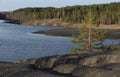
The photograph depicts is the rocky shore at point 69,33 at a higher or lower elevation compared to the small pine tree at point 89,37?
lower

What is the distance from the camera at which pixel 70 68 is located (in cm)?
2981

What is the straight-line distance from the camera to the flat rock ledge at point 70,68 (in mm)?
27703

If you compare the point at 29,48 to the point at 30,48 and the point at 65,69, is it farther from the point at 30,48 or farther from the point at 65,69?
the point at 65,69

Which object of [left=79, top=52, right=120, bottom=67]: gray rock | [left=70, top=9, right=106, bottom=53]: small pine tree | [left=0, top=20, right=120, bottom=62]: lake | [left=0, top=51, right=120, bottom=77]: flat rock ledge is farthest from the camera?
[left=0, top=20, right=120, bottom=62]: lake

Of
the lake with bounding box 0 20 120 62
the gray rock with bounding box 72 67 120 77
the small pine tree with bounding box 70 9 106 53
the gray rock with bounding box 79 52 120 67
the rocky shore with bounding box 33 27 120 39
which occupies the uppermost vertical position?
the gray rock with bounding box 72 67 120 77

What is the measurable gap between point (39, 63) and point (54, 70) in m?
5.48

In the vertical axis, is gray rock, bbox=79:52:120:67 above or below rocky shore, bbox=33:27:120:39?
above

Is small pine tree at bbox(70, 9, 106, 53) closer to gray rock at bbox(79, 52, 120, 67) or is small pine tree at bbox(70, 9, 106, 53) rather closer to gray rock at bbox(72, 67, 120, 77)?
gray rock at bbox(79, 52, 120, 67)

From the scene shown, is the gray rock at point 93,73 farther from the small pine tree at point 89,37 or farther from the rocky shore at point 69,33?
the rocky shore at point 69,33

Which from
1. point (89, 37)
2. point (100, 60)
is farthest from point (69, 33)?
point (100, 60)

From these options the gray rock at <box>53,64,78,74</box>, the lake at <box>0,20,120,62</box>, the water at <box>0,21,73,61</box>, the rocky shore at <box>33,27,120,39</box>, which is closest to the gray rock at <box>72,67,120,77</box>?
the gray rock at <box>53,64,78,74</box>

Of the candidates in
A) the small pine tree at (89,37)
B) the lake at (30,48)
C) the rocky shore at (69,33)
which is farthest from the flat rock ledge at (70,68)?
the rocky shore at (69,33)

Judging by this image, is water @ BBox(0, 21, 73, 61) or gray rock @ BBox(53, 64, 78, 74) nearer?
gray rock @ BBox(53, 64, 78, 74)

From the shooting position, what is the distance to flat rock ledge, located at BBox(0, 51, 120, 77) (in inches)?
1091
